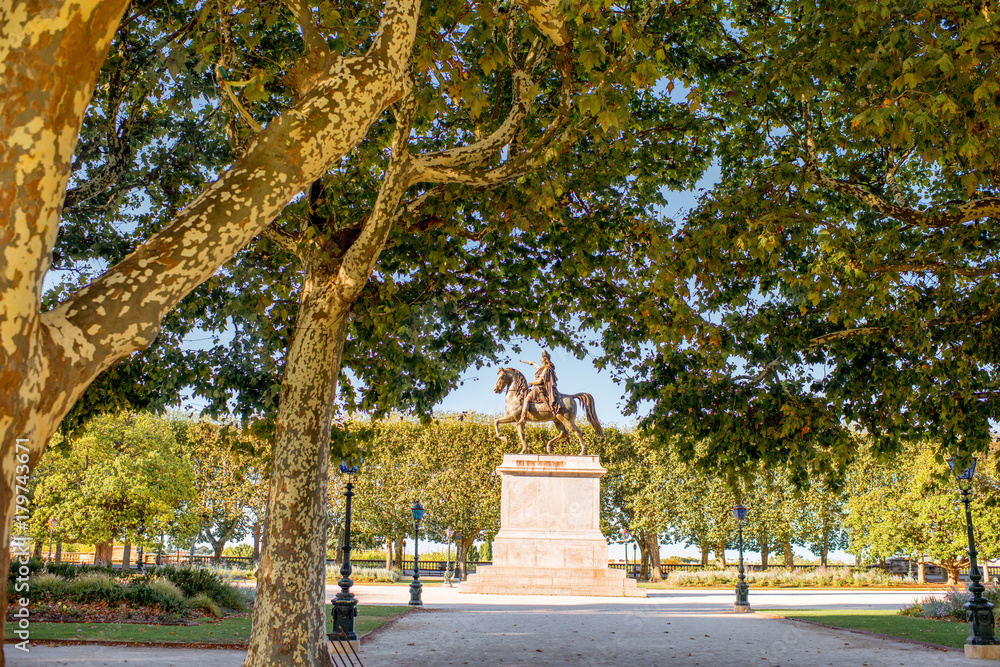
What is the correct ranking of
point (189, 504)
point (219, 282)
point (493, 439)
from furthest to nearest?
point (493, 439) → point (189, 504) → point (219, 282)

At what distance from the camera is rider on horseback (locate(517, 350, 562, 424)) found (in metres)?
28.4

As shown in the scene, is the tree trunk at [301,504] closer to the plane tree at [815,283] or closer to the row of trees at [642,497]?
the plane tree at [815,283]

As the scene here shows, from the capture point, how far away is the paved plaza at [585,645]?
11.2 metres

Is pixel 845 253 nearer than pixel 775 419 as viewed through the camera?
Yes

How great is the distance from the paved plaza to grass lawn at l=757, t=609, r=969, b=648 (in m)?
0.89

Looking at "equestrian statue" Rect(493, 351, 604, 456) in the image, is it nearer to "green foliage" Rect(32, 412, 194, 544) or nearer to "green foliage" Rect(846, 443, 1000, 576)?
"green foliage" Rect(32, 412, 194, 544)

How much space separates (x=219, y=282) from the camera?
41.3 feet

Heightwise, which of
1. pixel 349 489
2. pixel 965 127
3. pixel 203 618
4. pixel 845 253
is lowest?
pixel 203 618

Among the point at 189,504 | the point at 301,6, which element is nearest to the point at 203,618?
the point at 301,6

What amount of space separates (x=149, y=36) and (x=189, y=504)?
30.5m

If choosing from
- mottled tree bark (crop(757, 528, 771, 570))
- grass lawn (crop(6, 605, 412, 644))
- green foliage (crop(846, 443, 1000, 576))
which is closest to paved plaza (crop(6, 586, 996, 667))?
grass lawn (crop(6, 605, 412, 644))

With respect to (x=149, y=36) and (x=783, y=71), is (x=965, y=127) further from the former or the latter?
(x=149, y=36)

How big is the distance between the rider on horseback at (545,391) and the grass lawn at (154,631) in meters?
12.5

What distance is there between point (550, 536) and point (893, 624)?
12484 millimetres
